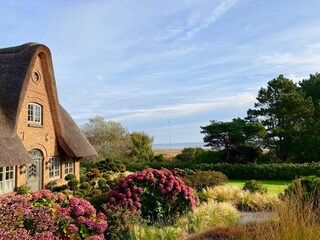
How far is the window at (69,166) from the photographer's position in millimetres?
19033

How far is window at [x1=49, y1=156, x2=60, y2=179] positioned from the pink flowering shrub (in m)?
10.1

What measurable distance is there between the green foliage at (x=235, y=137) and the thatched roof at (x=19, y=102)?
16.4 meters

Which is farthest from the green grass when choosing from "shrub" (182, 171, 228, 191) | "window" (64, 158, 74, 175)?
"window" (64, 158, 74, 175)

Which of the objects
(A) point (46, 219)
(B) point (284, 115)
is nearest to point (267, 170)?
(B) point (284, 115)

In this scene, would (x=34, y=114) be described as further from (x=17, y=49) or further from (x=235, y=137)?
(x=235, y=137)

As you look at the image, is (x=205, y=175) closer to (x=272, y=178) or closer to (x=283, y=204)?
(x=272, y=178)

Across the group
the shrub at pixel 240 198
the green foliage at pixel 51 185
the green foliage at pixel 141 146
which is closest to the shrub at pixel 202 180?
the shrub at pixel 240 198

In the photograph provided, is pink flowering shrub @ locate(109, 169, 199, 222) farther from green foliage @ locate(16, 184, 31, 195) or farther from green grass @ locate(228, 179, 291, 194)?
green grass @ locate(228, 179, 291, 194)

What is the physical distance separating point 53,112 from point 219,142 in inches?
783

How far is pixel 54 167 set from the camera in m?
17.7

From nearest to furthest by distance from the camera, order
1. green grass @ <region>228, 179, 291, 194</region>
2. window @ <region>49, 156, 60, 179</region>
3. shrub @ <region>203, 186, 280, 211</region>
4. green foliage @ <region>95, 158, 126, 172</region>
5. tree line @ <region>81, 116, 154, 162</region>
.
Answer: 1. shrub @ <region>203, 186, 280, 211</region>
2. green grass @ <region>228, 179, 291, 194</region>
3. window @ <region>49, 156, 60, 179</region>
4. green foliage @ <region>95, 158, 126, 172</region>
5. tree line @ <region>81, 116, 154, 162</region>

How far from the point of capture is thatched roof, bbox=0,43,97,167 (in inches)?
523

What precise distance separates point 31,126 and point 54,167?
10.5 ft

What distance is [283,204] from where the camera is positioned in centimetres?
442
